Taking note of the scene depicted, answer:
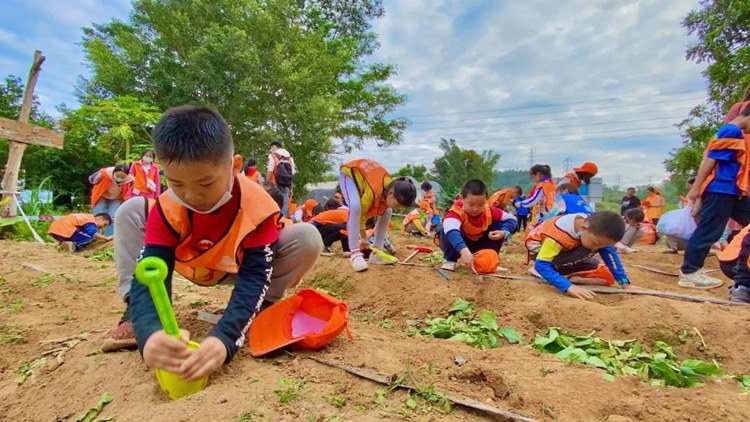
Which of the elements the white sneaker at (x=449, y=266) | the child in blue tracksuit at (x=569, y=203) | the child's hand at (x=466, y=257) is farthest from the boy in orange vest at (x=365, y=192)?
the child in blue tracksuit at (x=569, y=203)

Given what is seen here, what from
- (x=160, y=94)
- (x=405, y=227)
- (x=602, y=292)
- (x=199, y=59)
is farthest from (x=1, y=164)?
(x=602, y=292)

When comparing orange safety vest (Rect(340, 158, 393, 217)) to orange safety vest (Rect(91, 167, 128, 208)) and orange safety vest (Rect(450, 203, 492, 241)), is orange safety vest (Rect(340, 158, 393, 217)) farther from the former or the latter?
orange safety vest (Rect(91, 167, 128, 208))

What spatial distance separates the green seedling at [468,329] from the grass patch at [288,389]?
4.37ft

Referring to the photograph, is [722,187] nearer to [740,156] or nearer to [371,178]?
[740,156]

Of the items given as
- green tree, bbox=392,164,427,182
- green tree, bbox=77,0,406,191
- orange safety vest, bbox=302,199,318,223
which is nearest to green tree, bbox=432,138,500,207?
green tree, bbox=392,164,427,182

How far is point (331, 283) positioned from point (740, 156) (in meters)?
3.90

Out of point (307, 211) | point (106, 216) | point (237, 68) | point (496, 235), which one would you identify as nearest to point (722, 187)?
point (496, 235)

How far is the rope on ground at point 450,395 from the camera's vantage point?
5.05 ft

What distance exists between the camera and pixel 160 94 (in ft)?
61.1

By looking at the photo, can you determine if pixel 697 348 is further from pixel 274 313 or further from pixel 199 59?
pixel 199 59

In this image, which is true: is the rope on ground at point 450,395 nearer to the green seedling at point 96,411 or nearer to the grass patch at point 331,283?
the green seedling at point 96,411

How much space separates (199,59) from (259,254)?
17565 millimetres

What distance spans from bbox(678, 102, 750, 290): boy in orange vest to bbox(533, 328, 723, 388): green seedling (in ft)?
5.99

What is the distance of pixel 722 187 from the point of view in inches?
155
